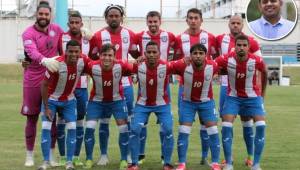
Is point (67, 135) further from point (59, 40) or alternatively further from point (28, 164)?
point (59, 40)

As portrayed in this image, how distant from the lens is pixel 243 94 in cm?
912

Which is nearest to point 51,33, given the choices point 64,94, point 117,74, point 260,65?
point 64,94

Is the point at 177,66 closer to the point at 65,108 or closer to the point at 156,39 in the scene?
the point at 156,39

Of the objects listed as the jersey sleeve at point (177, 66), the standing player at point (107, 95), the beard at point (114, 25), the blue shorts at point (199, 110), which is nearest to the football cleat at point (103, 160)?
the standing player at point (107, 95)

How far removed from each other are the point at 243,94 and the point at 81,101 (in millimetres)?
2472

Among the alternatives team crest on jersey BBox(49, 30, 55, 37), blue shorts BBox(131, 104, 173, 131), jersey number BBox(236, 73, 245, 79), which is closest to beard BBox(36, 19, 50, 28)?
team crest on jersey BBox(49, 30, 55, 37)

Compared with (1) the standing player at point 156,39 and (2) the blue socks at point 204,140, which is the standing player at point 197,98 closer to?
(2) the blue socks at point 204,140

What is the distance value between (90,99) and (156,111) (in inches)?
39.6

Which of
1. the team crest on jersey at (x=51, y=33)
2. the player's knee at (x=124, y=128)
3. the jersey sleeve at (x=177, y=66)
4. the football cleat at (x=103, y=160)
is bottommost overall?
the football cleat at (x=103, y=160)

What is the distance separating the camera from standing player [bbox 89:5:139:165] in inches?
376

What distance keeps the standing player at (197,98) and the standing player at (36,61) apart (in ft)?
6.41

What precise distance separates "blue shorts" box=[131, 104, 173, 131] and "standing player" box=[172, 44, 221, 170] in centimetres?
20

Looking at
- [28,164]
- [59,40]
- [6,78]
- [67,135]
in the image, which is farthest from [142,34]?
[6,78]

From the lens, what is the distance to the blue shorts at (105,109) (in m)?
9.36
